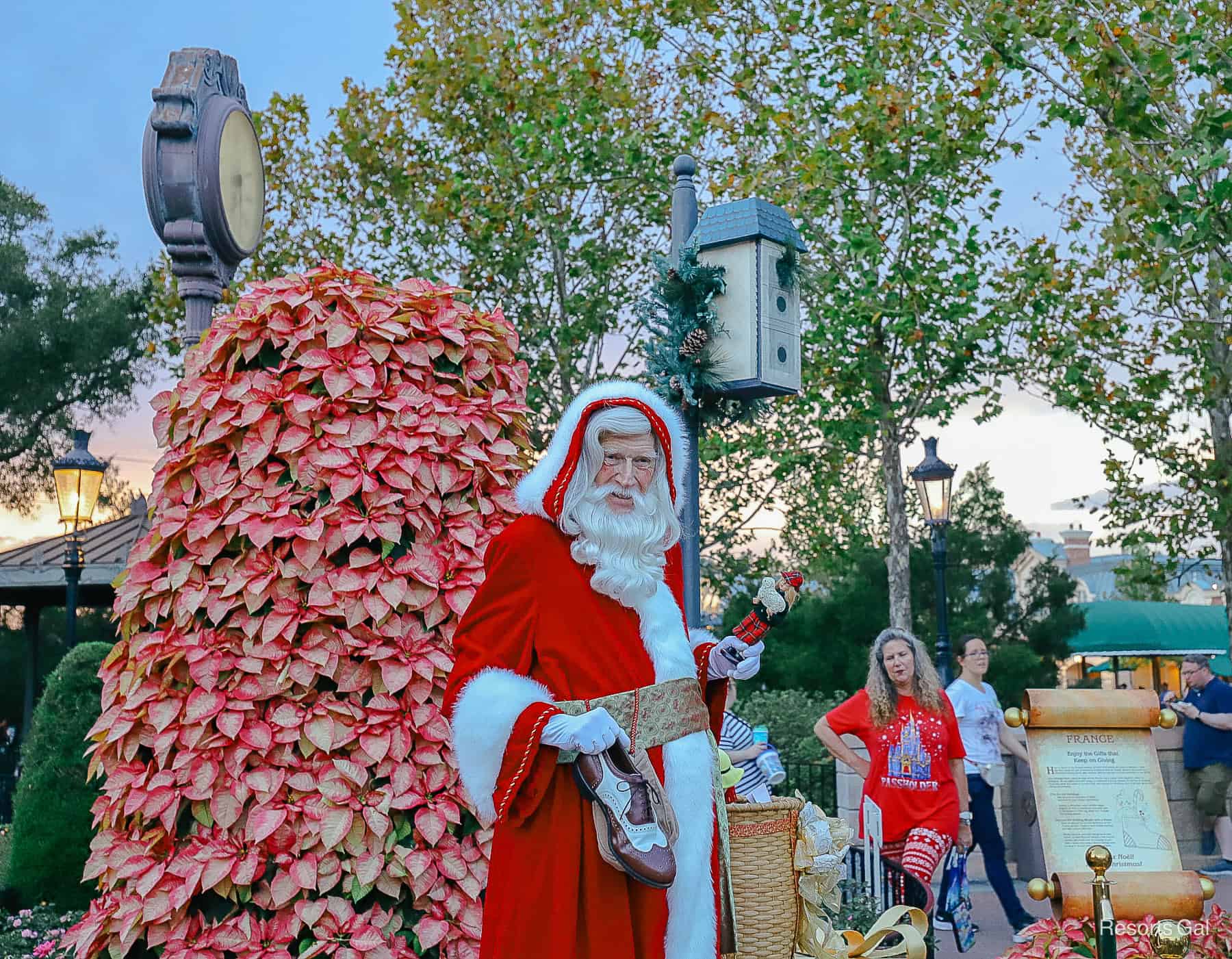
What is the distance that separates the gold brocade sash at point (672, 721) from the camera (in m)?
3.18

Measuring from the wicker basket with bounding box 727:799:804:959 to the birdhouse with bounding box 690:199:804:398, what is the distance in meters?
1.72

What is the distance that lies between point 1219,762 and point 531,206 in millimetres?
9961

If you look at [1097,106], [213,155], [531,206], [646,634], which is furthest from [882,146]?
[646,634]

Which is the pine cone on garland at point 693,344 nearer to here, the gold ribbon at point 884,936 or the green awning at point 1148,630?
the gold ribbon at point 884,936

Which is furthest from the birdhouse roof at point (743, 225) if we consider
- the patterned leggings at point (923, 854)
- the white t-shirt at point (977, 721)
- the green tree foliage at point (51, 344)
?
the green tree foliage at point (51, 344)

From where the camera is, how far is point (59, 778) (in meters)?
6.64

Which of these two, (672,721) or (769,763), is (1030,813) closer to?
(769,763)

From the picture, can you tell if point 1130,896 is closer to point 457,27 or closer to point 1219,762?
point 1219,762

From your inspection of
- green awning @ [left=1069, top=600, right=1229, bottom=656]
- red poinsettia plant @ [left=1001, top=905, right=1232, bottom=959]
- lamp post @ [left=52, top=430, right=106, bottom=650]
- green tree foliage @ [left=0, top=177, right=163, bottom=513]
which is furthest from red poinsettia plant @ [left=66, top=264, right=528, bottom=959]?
green tree foliage @ [left=0, top=177, right=163, bottom=513]

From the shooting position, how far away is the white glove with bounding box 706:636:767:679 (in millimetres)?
3475

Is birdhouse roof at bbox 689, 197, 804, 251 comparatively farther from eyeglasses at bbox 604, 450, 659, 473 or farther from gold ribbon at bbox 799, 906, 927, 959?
gold ribbon at bbox 799, 906, 927, 959

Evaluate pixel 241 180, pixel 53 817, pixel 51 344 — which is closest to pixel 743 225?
pixel 241 180

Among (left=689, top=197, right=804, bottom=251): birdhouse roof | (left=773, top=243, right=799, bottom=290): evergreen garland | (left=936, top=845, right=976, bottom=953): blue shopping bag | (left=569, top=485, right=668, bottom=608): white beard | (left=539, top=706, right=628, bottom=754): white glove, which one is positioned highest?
(left=689, top=197, right=804, bottom=251): birdhouse roof

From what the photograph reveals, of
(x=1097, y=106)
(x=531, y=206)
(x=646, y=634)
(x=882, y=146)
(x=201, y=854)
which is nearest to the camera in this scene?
(x=646, y=634)
